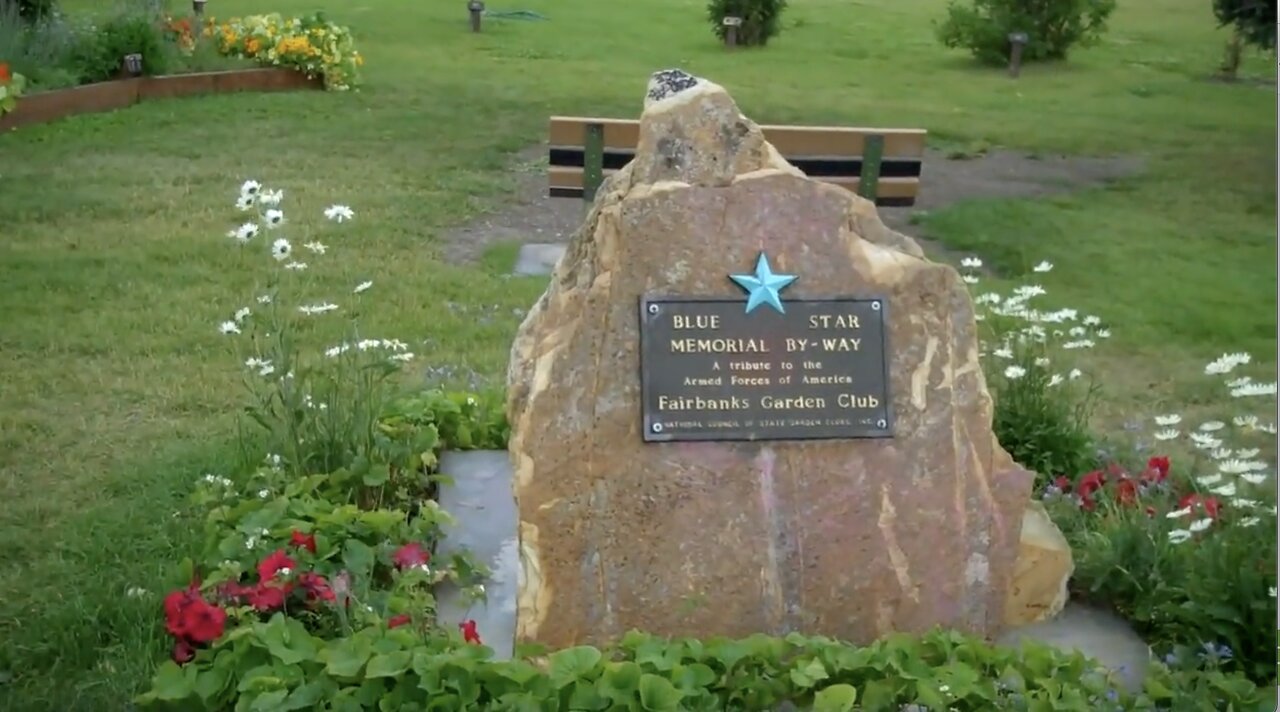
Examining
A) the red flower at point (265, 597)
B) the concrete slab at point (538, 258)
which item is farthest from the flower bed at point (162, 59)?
the red flower at point (265, 597)

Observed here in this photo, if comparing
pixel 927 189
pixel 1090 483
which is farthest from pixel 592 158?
pixel 1090 483

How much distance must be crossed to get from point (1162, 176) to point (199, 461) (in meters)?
9.07

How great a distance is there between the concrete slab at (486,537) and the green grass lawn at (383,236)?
80 centimetres

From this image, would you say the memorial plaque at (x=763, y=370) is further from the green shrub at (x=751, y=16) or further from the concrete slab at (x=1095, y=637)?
the green shrub at (x=751, y=16)

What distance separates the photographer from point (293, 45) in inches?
622

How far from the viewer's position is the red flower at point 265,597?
13.0 ft

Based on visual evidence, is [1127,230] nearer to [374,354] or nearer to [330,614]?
[374,354]

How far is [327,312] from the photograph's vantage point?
7.81m

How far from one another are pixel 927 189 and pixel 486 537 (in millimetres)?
7756

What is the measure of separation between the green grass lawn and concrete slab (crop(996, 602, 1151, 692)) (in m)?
2.38

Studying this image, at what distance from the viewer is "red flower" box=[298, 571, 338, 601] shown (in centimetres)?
403

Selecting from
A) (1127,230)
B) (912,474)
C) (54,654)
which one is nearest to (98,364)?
(54,654)

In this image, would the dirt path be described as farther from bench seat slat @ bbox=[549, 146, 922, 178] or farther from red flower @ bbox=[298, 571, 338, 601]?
red flower @ bbox=[298, 571, 338, 601]

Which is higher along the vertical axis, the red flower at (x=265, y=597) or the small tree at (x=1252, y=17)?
the small tree at (x=1252, y=17)
